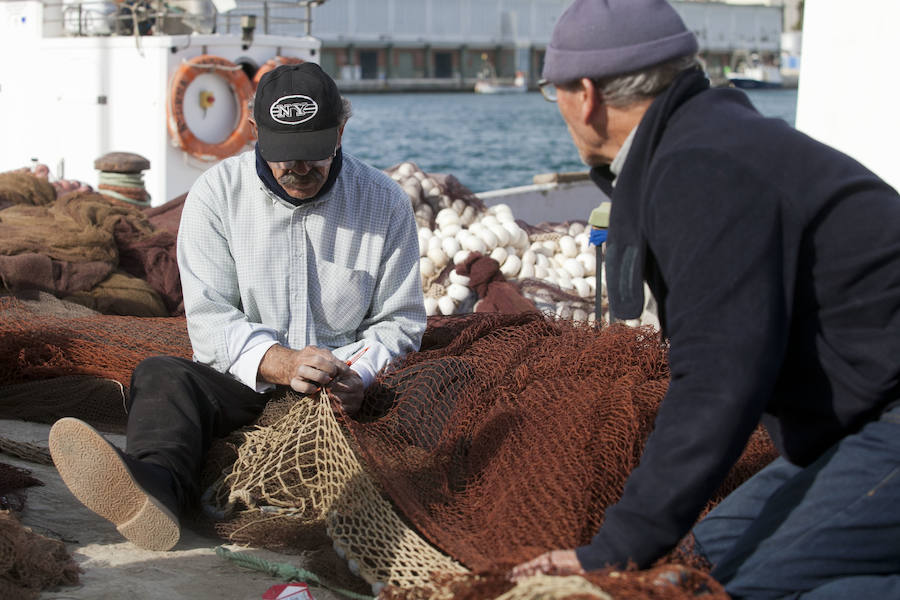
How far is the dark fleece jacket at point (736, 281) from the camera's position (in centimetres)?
179

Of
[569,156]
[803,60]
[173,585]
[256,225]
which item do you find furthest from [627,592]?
[569,156]

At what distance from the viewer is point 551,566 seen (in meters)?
1.98

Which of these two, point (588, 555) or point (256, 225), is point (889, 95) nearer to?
point (256, 225)

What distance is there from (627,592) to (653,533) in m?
0.13

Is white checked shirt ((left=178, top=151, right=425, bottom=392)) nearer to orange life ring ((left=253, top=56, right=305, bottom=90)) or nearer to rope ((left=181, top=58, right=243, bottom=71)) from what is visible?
rope ((left=181, top=58, right=243, bottom=71))

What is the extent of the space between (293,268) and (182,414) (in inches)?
27.3

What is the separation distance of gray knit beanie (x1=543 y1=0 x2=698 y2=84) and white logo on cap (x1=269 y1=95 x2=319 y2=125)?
4.76ft

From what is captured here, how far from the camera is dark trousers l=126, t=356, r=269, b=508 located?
116 inches

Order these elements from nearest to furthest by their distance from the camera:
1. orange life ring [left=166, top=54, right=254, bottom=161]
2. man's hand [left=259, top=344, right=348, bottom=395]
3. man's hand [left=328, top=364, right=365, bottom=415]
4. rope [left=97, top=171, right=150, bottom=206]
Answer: man's hand [left=259, top=344, right=348, bottom=395] → man's hand [left=328, top=364, right=365, bottom=415] → rope [left=97, top=171, right=150, bottom=206] → orange life ring [left=166, top=54, right=254, bottom=161]

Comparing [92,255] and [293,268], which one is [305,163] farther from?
[92,255]

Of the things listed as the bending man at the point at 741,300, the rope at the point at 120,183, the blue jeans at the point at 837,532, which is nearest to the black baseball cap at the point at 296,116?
the bending man at the point at 741,300

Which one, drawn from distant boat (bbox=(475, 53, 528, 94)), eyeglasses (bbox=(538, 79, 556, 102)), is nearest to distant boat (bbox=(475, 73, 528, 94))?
distant boat (bbox=(475, 53, 528, 94))

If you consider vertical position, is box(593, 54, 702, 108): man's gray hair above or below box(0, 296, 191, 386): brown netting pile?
above

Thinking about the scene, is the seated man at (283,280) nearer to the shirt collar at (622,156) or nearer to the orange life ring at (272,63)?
the shirt collar at (622,156)
